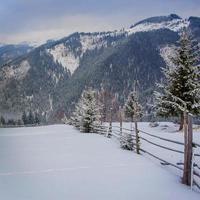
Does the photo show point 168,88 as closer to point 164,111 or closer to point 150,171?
point 164,111

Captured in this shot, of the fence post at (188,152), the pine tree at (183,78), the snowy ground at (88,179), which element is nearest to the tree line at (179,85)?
the pine tree at (183,78)

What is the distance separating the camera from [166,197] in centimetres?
988

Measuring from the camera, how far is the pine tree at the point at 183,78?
34.7 metres

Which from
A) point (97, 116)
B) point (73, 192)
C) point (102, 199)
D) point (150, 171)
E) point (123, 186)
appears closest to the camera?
point (102, 199)

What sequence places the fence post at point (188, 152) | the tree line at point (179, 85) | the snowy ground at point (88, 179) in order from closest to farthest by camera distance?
the snowy ground at point (88, 179)
the fence post at point (188, 152)
the tree line at point (179, 85)

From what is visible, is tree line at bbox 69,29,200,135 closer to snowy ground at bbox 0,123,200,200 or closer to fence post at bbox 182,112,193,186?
snowy ground at bbox 0,123,200,200

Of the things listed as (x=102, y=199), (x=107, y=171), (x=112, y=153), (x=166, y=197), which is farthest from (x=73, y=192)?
(x=112, y=153)

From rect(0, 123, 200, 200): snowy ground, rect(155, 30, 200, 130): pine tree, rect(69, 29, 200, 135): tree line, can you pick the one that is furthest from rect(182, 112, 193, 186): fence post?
rect(69, 29, 200, 135): tree line

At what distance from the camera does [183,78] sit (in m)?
35.3

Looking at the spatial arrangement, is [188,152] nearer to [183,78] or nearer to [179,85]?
[183,78]

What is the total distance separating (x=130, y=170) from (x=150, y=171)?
0.64 meters

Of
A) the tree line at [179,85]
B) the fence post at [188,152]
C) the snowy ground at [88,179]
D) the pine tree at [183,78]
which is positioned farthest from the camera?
the tree line at [179,85]

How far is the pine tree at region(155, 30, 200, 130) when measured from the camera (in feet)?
114

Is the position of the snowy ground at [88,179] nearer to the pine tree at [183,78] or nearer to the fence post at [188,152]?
the fence post at [188,152]
